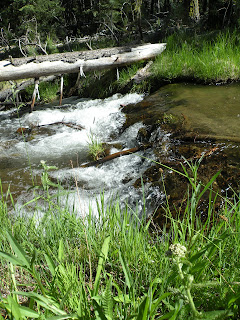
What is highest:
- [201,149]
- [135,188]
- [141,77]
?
[141,77]

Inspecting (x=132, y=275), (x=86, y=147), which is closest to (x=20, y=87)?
(x=86, y=147)

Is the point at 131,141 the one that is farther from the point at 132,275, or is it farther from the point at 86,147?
the point at 132,275

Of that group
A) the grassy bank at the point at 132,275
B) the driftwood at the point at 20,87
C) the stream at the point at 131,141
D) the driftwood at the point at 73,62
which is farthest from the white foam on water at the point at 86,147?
the driftwood at the point at 20,87

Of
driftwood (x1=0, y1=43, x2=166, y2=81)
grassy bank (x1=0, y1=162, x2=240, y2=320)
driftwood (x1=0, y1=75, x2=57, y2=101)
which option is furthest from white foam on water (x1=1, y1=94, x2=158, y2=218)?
driftwood (x1=0, y1=75, x2=57, y2=101)

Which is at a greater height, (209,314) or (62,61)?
(62,61)

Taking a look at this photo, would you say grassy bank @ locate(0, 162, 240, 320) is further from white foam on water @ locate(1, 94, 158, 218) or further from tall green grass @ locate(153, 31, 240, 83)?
tall green grass @ locate(153, 31, 240, 83)

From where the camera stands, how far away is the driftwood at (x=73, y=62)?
7.41 meters

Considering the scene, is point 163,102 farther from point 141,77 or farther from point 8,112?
point 8,112

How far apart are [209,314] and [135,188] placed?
2.72 metres

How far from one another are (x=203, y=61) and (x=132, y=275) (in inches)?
257

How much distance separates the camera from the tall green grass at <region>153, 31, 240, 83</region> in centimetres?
658

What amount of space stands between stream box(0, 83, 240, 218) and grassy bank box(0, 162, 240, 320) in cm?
78

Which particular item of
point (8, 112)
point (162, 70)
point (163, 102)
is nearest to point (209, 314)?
point (163, 102)

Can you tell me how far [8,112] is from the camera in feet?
29.9
